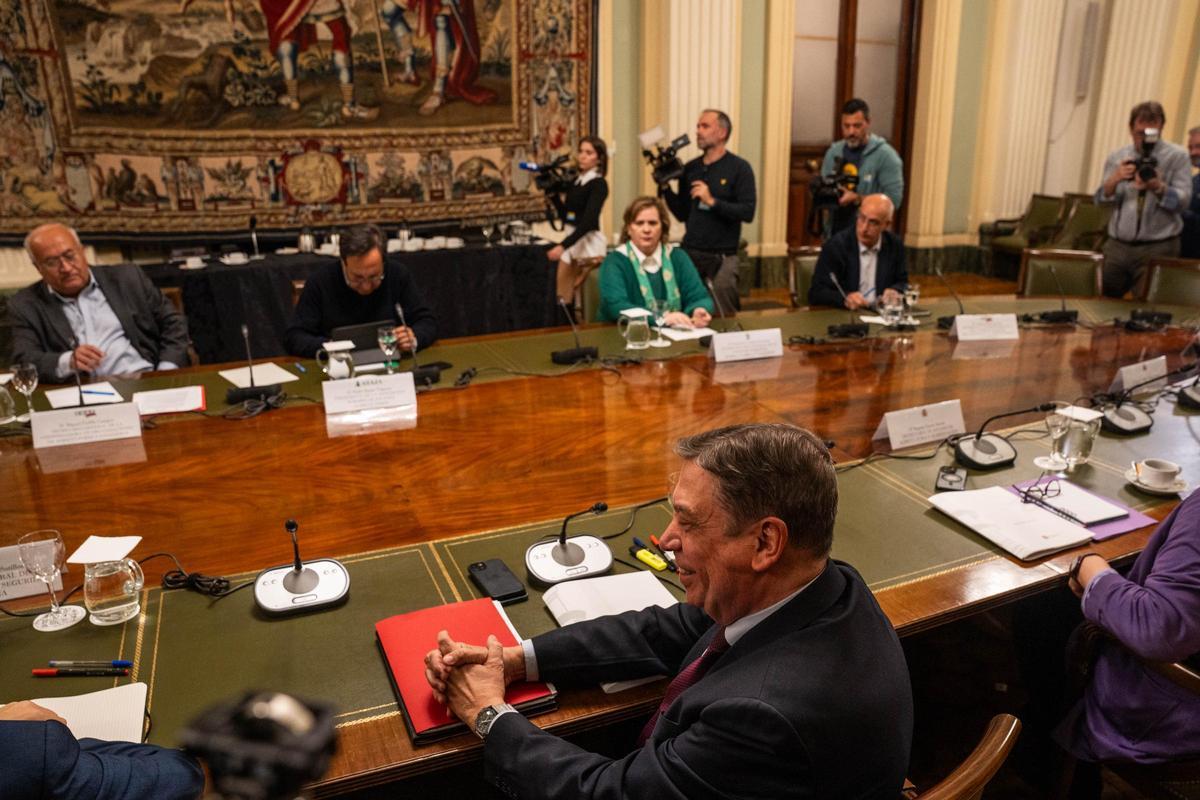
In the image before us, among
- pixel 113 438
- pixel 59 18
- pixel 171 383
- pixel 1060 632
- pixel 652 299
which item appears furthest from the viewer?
pixel 59 18

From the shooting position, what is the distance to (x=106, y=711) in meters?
1.28

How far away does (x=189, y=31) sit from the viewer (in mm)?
5543

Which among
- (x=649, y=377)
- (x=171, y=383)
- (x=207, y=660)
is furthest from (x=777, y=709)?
(x=171, y=383)

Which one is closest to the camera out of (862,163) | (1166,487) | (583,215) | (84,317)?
(1166,487)

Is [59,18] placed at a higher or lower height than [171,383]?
higher

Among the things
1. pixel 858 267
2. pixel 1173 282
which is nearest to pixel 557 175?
pixel 858 267

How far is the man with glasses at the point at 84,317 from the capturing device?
10.3 ft

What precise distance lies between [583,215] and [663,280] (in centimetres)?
158

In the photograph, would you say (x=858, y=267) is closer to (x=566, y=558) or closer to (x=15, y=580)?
(x=566, y=558)

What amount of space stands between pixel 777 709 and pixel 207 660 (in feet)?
3.16

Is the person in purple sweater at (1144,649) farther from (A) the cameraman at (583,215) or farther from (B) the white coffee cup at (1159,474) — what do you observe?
(A) the cameraman at (583,215)

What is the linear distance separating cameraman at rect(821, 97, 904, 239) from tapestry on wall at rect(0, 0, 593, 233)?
2.07 meters

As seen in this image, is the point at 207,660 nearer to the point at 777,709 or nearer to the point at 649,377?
the point at 777,709

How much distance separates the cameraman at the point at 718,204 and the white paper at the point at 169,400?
3.02 meters
